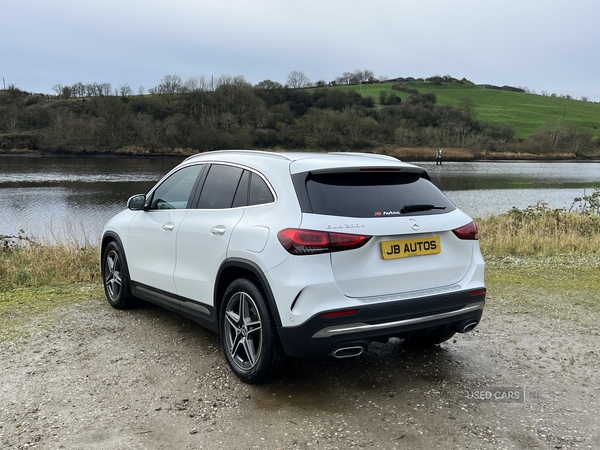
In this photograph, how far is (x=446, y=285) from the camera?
3.78 m

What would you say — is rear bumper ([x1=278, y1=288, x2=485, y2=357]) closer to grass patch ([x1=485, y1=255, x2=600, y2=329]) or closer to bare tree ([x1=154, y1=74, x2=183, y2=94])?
grass patch ([x1=485, y1=255, x2=600, y2=329])

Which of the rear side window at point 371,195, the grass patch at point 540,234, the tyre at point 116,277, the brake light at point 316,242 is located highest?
the rear side window at point 371,195

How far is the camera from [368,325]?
3.43 meters

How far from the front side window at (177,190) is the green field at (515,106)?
305 feet

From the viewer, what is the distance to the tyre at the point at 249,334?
3.60m

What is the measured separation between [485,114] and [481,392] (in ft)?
345

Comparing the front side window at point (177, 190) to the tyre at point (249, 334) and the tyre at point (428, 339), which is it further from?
the tyre at point (428, 339)

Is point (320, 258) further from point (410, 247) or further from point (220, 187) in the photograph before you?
point (220, 187)

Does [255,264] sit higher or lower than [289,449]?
higher

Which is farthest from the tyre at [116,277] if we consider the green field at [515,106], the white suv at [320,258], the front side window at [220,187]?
the green field at [515,106]

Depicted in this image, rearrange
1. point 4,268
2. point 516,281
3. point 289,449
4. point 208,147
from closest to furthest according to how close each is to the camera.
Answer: point 289,449 → point 516,281 → point 4,268 → point 208,147

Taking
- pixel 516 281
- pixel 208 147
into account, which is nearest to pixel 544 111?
pixel 208 147

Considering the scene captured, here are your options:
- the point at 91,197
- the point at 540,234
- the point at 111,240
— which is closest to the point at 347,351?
the point at 111,240

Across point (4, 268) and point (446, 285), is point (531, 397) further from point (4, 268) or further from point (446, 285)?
point (4, 268)
